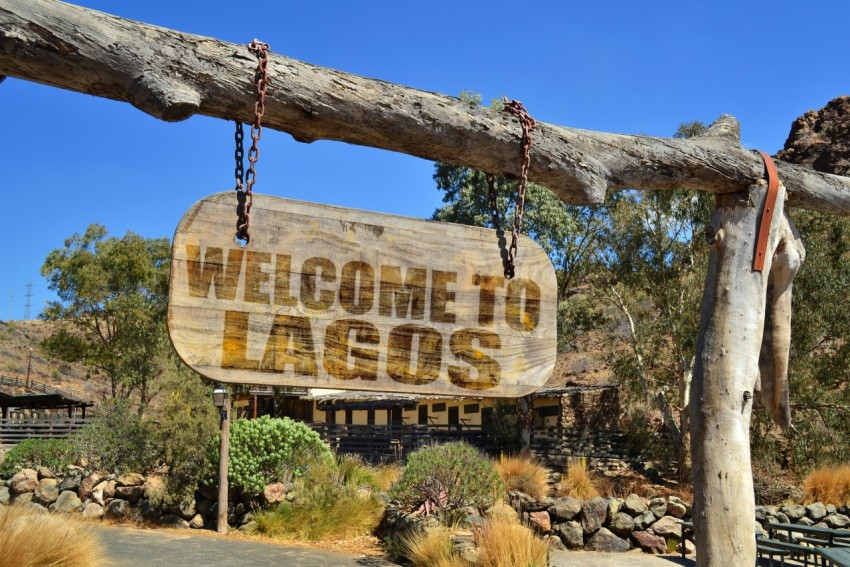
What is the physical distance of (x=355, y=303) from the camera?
229cm

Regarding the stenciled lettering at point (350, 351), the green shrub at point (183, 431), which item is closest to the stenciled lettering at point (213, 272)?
the stenciled lettering at point (350, 351)

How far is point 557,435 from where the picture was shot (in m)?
28.4

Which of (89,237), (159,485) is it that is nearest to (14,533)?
(159,485)

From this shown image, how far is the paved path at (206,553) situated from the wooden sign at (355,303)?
10.3m

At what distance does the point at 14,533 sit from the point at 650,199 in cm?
1845

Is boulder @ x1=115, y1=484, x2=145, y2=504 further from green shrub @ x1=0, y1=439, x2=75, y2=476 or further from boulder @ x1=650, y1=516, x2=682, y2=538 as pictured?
boulder @ x1=650, y1=516, x2=682, y2=538

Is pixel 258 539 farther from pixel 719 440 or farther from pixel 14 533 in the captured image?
pixel 719 440

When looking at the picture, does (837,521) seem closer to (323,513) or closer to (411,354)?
(323,513)

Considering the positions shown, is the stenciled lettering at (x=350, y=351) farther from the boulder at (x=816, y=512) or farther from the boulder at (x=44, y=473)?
the boulder at (x=44, y=473)

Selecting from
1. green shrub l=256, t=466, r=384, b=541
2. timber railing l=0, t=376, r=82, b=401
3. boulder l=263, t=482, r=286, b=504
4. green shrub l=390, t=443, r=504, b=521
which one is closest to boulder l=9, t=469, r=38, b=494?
boulder l=263, t=482, r=286, b=504

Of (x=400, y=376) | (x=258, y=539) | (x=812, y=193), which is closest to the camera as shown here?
(x=400, y=376)

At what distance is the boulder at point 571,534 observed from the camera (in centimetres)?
1462

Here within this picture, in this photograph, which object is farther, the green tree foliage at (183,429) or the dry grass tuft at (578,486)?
the dry grass tuft at (578,486)

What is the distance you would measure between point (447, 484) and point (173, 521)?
704cm
